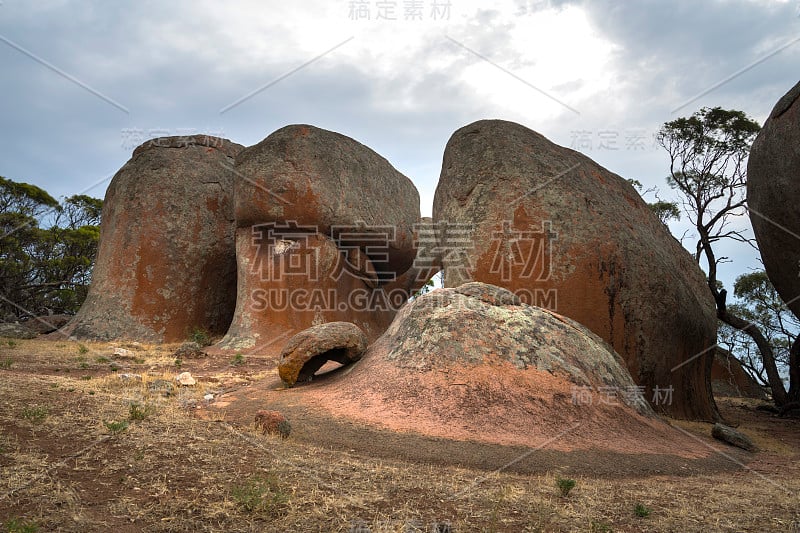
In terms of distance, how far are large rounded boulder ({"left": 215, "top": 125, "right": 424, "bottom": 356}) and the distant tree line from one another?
36.0ft

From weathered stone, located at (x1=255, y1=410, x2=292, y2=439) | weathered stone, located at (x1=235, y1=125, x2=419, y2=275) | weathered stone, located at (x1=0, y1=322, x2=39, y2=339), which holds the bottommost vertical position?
weathered stone, located at (x1=255, y1=410, x2=292, y2=439)

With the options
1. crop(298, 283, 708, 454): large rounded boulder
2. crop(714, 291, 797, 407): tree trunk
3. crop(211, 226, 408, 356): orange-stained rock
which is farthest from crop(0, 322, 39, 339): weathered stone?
crop(714, 291, 797, 407): tree trunk

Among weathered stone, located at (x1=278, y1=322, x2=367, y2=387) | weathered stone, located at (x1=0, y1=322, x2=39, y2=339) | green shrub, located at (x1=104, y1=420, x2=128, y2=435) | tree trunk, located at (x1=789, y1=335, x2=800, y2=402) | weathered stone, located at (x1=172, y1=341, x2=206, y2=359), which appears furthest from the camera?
weathered stone, located at (x1=0, y1=322, x2=39, y2=339)

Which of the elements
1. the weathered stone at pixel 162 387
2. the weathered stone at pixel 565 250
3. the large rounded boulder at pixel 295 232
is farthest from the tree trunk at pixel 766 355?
the weathered stone at pixel 162 387

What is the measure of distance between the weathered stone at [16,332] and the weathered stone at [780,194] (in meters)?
15.3

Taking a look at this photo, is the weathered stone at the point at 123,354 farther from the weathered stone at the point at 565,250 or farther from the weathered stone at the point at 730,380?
the weathered stone at the point at 730,380

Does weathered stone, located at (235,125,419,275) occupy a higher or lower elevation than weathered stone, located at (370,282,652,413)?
higher

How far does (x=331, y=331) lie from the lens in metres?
7.27

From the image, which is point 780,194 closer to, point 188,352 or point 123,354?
point 188,352

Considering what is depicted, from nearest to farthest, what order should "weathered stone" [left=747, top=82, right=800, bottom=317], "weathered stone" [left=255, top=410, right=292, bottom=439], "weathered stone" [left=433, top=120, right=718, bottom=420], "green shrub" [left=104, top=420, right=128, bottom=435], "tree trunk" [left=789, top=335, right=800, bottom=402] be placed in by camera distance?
"green shrub" [left=104, top=420, right=128, bottom=435] < "weathered stone" [left=255, top=410, right=292, bottom=439] < "weathered stone" [left=433, top=120, right=718, bottom=420] < "weathered stone" [left=747, top=82, right=800, bottom=317] < "tree trunk" [left=789, top=335, right=800, bottom=402]

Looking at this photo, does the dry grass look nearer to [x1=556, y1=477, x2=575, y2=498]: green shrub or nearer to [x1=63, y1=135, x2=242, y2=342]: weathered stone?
[x1=556, y1=477, x2=575, y2=498]: green shrub

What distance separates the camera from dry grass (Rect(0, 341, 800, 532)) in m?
3.28

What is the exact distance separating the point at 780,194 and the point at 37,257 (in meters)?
22.3

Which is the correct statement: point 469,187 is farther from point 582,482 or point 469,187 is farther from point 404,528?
point 404,528
